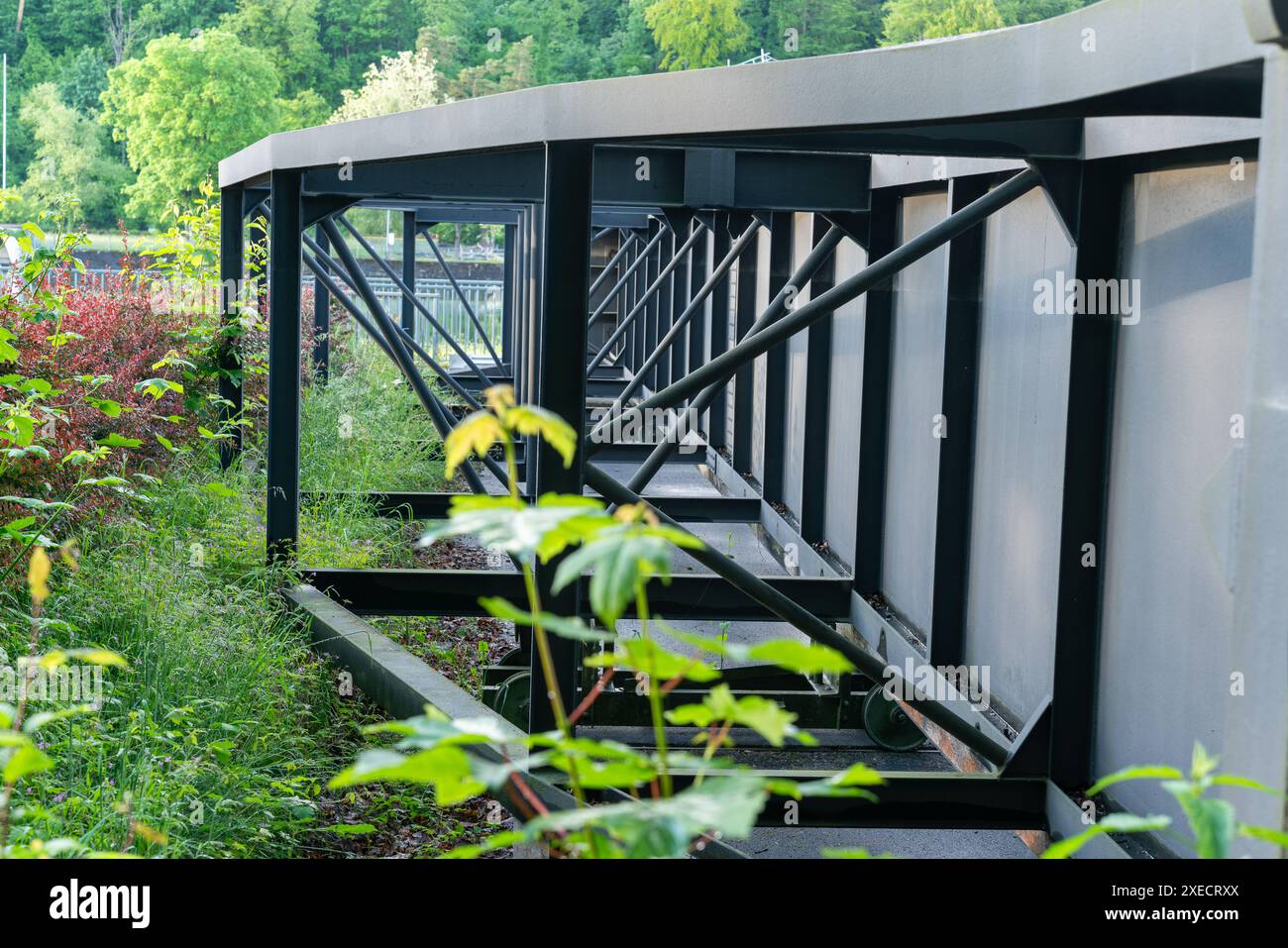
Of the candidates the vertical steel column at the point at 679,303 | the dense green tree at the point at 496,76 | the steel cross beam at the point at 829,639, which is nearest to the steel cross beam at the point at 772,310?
the steel cross beam at the point at 829,639

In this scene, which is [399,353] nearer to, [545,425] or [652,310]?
[545,425]

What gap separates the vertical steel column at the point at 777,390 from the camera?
1077 cm

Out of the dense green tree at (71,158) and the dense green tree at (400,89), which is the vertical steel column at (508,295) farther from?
the dense green tree at (71,158)

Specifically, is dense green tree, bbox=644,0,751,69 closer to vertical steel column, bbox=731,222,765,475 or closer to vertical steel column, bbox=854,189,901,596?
vertical steel column, bbox=731,222,765,475

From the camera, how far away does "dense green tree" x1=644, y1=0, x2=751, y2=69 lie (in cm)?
7169

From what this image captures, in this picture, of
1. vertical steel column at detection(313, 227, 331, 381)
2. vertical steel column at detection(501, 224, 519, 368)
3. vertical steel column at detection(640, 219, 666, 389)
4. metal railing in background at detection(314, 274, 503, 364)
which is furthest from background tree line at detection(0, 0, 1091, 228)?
vertical steel column at detection(313, 227, 331, 381)

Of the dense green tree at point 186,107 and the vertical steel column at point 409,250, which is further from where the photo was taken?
the dense green tree at point 186,107

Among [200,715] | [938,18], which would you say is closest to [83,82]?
[938,18]

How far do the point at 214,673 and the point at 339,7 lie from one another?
83.7 m

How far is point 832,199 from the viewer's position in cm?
770

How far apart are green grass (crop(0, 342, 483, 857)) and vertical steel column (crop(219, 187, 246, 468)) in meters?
1.70

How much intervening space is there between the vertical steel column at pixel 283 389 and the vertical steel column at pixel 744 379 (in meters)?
5.22
